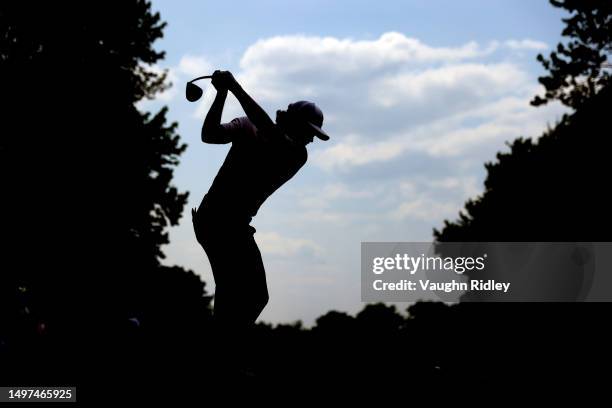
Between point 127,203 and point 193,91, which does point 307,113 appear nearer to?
point 193,91

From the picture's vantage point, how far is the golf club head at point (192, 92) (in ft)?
18.5

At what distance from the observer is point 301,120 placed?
5.70 meters

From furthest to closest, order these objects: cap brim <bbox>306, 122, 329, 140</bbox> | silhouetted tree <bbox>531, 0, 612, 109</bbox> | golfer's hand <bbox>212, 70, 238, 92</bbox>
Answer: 1. silhouetted tree <bbox>531, 0, 612, 109</bbox>
2. cap brim <bbox>306, 122, 329, 140</bbox>
3. golfer's hand <bbox>212, 70, 238, 92</bbox>

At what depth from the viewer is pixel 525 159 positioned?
33.0m

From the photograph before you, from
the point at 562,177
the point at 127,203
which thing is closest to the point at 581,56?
the point at 562,177

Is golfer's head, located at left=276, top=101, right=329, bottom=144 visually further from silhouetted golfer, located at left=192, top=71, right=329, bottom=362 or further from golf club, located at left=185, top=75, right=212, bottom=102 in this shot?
golf club, located at left=185, top=75, right=212, bottom=102

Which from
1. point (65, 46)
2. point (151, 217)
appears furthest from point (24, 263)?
point (65, 46)

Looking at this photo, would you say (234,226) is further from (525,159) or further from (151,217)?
(525,159)

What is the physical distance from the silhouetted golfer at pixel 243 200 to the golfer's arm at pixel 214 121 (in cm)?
1

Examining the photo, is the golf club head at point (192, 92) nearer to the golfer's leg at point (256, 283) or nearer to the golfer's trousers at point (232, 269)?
the golfer's trousers at point (232, 269)

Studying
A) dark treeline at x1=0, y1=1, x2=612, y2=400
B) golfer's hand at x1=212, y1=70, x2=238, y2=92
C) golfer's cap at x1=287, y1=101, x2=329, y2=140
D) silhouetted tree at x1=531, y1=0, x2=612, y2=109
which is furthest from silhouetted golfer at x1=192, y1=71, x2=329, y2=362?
silhouetted tree at x1=531, y1=0, x2=612, y2=109

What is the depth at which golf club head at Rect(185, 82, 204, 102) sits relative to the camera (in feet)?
18.5

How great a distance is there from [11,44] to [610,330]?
2133 cm

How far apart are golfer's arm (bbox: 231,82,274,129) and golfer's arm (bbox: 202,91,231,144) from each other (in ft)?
0.43
